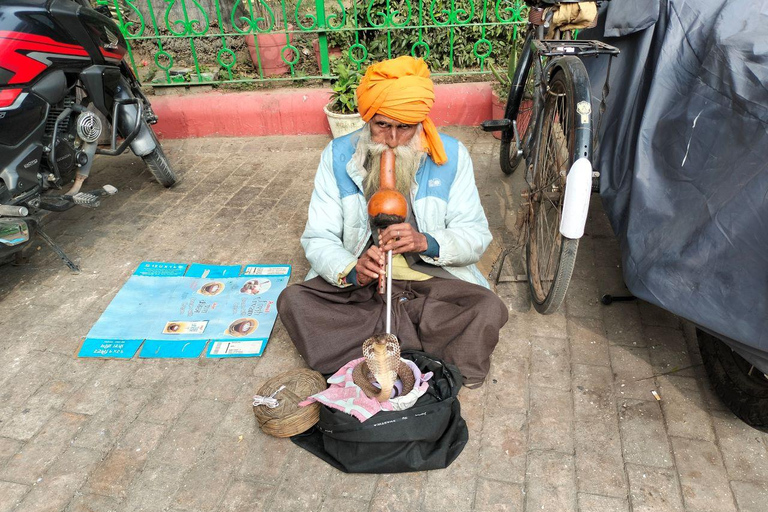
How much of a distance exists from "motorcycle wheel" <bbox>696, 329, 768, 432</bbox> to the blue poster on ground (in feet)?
6.48

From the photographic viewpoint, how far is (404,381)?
83.9 inches

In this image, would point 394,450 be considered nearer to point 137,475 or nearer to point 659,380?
point 137,475

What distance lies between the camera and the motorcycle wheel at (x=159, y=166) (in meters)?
4.04

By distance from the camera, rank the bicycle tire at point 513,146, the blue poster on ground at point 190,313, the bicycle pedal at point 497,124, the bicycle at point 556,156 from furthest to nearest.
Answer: the bicycle tire at point 513,146 < the bicycle pedal at point 497,124 < the blue poster on ground at point 190,313 < the bicycle at point 556,156

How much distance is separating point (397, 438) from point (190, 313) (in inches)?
58.2

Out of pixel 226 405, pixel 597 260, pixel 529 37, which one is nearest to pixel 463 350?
pixel 226 405

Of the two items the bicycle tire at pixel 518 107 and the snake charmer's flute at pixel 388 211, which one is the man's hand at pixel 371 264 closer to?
the snake charmer's flute at pixel 388 211

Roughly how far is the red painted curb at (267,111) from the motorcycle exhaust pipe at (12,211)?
2.34 metres

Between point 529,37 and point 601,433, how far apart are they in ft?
7.81

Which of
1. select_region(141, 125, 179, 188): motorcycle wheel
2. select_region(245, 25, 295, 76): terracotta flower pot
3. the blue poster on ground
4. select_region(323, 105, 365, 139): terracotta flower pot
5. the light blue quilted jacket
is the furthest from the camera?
select_region(245, 25, 295, 76): terracotta flower pot

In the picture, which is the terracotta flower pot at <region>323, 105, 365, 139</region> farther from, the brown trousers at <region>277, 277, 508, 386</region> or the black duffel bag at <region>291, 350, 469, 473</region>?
the black duffel bag at <region>291, 350, 469, 473</region>

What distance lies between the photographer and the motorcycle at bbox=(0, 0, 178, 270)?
2.87 m

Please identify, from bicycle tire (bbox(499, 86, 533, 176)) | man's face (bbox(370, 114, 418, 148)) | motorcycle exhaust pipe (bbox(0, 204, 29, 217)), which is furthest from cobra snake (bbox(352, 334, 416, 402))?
bicycle tire (bbox(499, 86, 533, 176))

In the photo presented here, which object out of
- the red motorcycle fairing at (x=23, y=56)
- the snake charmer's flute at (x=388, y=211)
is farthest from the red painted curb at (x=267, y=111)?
the snake charmer's flute at (x=388, y=211)
